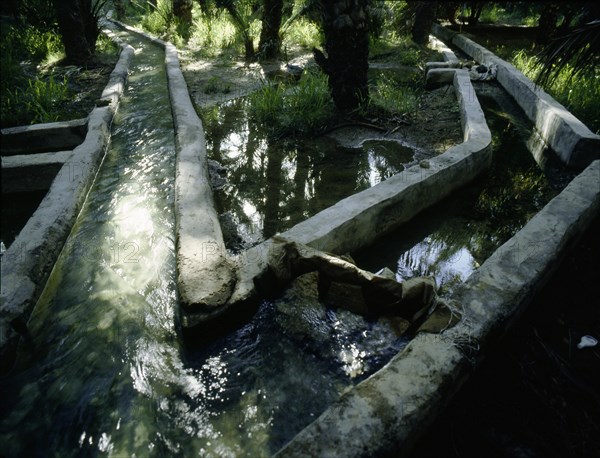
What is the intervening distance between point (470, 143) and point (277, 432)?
3.37 meters

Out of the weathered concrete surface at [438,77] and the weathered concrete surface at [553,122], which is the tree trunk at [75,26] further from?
the weathered concrete surface at [553,122]

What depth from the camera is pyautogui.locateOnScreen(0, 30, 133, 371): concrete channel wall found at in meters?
2.13

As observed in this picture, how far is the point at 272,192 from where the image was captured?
12.1ft

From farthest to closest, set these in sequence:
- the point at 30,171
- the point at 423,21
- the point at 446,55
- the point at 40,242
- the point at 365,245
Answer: the point at 423,21 < the point at 446,55 < the point at 30,171 < the point at 365,245 < the point at 40,242

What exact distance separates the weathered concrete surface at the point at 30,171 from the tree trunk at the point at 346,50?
3.41m

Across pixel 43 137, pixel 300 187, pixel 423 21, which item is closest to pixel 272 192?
pixel 300 187

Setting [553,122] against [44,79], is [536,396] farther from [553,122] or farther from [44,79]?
[44,79]

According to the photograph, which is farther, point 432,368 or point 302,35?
point 302,35

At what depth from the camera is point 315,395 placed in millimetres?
1815

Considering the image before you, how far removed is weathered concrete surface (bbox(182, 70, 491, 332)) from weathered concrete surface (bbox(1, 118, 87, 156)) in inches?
140

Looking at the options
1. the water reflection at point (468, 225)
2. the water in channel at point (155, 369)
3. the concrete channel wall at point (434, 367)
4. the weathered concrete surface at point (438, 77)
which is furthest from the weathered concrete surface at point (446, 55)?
the water in channel at point (155, 369)

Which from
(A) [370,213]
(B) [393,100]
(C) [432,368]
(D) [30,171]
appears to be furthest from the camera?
(B) [393,100]

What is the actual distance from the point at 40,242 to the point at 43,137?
252 centimetres

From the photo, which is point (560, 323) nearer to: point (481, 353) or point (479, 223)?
point (481, 353)
